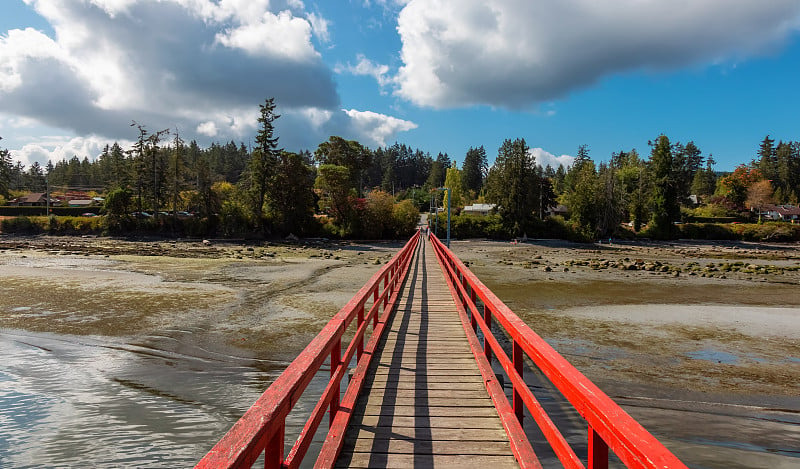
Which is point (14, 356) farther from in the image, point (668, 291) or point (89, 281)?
point (668, 291)

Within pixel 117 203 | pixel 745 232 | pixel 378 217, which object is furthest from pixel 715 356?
pixel 745 232

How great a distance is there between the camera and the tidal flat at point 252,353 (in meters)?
6.04

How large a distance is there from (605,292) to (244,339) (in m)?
16.7

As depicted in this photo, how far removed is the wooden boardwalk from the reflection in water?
2734 millimetres

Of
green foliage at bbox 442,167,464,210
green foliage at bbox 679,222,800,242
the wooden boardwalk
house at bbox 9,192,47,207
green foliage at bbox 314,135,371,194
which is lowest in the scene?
the wooden boardwalk

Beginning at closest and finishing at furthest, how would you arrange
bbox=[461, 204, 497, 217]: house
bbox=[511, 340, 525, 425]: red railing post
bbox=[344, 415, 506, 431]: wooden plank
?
bbox=[511, 340, 525, 425]: red railing post < bbox=[344, 415, 506, 431]: wooden plank < bbox=[461, 204, 497, 217]: house

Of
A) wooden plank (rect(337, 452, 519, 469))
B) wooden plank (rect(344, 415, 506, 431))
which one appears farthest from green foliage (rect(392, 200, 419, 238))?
wooden plank (rect(337, 452, 519, 469))

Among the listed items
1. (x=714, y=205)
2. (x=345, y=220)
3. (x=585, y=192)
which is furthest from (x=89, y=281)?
(x=714, y=205)

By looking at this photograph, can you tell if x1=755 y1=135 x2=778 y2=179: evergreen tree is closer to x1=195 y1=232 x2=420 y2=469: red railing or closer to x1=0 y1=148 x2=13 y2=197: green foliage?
x1=195 y1=232 x2=420 y2=469: red railing

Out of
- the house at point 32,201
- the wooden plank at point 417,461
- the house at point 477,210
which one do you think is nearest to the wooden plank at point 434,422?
the wooden plank at point 417,461

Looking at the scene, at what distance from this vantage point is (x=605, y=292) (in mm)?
20391

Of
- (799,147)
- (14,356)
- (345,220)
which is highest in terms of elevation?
(799,147)

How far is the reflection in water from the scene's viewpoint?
5535 millimetres

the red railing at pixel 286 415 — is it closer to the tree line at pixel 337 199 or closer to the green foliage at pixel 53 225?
the tree line at pixel 337 199
